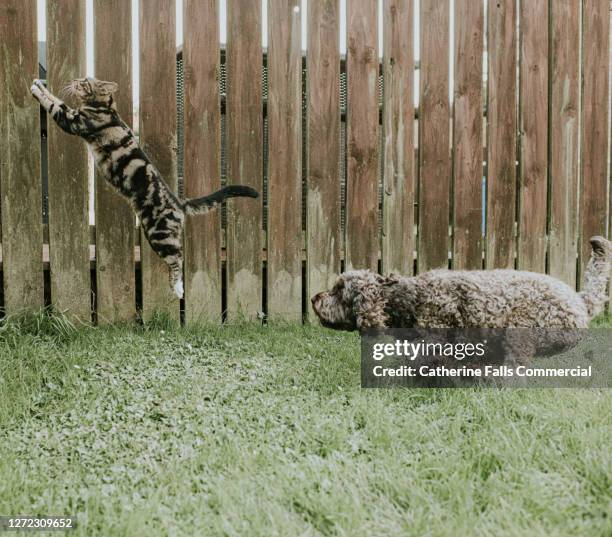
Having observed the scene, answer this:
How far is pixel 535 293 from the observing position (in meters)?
2.47

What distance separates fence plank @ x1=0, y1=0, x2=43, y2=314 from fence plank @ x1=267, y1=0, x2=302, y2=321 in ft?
4.32

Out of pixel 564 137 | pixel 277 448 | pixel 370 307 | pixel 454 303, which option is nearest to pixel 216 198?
pixel 370 307

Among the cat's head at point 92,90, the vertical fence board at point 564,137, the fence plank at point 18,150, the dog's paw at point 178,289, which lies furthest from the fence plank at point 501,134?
the fence plank at point 18,150

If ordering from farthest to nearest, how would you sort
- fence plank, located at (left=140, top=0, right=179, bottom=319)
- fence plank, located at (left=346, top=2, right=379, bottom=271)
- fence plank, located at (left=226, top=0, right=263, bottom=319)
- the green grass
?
fence plank, located at (left=346, top=2, right=379, bottom=271), fence plank, located at (left=226, top=0, right=263, bottom=319), fence plank, located at (left=140, top=0, right=179, bottom=319), the green grass

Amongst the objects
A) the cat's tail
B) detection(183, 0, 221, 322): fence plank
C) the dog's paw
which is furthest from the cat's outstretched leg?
the dog's paw

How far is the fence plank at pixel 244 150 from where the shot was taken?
333 cm

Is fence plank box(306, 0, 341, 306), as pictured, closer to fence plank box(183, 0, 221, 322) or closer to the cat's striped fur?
fence plank box(183, 0, 221, 322)

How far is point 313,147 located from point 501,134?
1327 mm

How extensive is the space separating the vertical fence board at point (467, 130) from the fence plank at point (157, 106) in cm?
181

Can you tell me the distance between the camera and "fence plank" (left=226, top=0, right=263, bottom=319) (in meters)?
3.33

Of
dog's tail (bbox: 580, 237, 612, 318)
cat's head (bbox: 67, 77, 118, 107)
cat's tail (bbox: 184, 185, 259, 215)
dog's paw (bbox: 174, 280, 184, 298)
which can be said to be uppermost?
cat's head (bbox: 67, 77, 118, 107)

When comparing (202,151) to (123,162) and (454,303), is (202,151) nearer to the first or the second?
(123,162)

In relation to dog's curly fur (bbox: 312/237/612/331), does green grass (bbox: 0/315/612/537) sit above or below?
below

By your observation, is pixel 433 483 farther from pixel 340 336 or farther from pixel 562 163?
pixel 562 163
